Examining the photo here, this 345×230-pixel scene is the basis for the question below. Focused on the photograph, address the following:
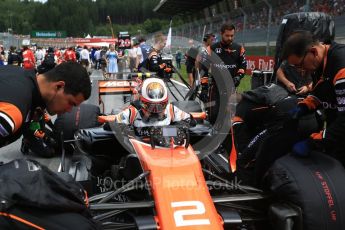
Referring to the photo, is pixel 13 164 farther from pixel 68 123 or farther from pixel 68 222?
pixel 68 123

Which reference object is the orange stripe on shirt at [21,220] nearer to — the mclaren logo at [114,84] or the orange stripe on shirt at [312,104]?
the orange stripe on shirt at [312,104]

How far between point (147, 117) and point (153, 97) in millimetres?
204

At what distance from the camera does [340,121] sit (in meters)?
3.10

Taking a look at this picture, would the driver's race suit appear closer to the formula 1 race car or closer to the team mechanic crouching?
the formula 1 race car

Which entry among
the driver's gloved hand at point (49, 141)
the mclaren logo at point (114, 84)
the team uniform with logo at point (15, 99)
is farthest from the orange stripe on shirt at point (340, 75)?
the mclaren logo at point (114, 84)

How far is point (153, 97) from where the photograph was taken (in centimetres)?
404

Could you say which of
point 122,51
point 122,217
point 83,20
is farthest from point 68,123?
point 83,20

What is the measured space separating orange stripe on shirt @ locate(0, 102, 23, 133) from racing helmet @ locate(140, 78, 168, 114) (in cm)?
176

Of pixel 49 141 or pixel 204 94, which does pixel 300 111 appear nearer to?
pixel 49 141

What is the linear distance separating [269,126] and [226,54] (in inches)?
120

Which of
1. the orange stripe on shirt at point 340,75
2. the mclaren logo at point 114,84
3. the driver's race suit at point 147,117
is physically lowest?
the mclaren logo at point 114,84

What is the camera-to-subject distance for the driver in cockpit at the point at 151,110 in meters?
4.05

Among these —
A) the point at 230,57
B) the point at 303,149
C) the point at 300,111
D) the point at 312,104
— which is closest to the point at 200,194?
the point at 303,149

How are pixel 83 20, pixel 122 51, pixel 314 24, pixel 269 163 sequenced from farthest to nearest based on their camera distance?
pixel 83 20
pixel 122 51
pixel 314 24
pixel 269 163
